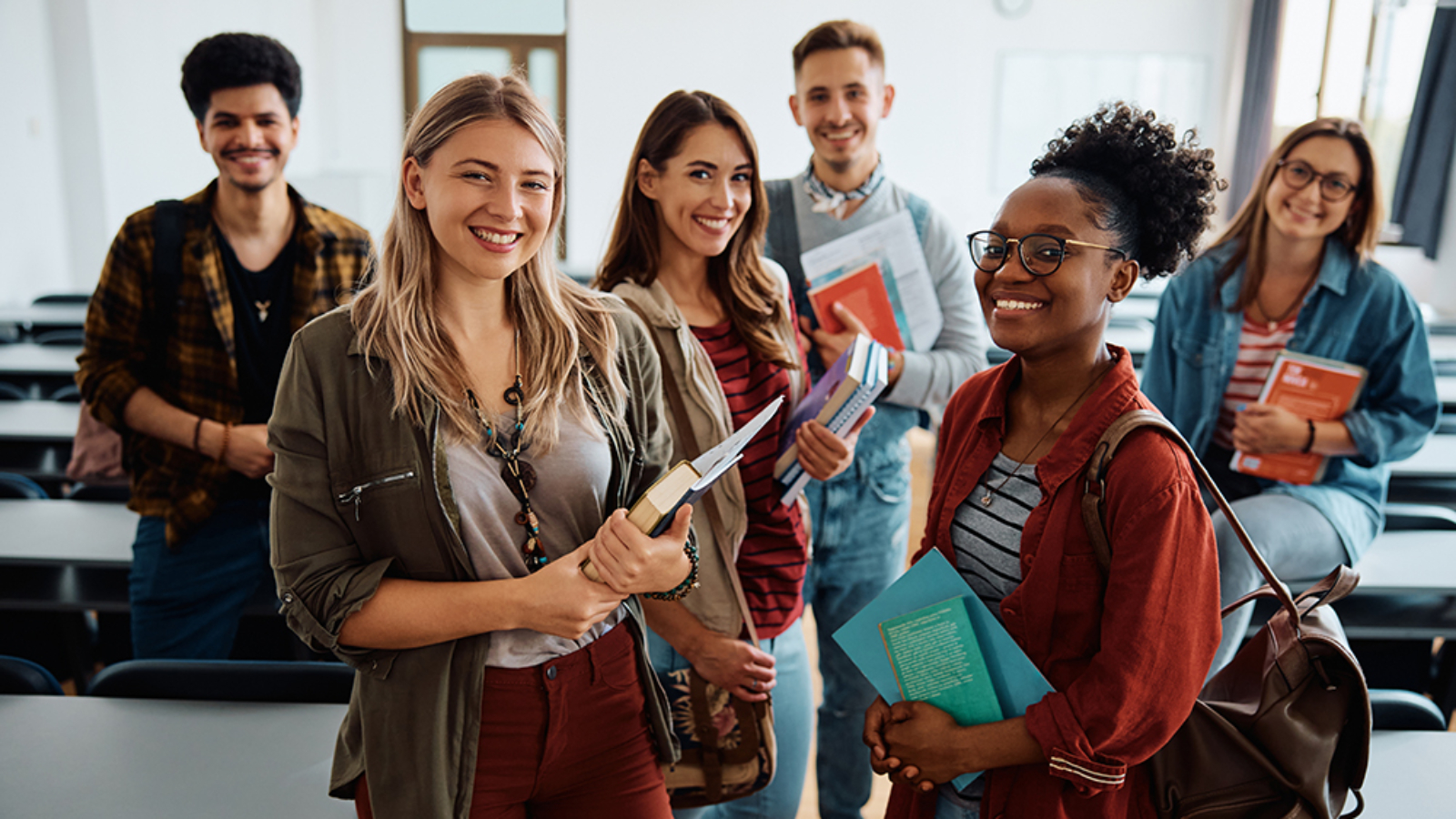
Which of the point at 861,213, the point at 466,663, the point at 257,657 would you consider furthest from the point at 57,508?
the point at 861,213

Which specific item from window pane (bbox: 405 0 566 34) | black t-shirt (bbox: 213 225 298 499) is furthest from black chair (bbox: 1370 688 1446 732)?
window pane (bbox: 405 0 566 34)

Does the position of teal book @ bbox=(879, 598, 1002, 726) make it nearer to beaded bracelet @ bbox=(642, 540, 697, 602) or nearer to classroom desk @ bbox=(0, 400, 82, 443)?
beaded bracelet @ bbox=(642, 540, 697, 602)

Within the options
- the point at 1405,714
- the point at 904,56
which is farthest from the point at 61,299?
the point at 904,56

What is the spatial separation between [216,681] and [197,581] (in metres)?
0.44

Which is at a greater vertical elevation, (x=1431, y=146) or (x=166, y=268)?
(x=1431, y=146)

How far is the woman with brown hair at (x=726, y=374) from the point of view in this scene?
1551 millimetres

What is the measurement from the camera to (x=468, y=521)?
46.5 inches

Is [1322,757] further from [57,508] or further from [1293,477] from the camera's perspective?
[57,508]

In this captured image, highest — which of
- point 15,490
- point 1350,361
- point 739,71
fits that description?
point 739,71

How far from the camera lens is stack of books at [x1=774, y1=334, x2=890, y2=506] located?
1508 mm

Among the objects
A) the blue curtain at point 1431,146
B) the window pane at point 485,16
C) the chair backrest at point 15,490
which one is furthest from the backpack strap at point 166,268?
the window pane at point 485,16

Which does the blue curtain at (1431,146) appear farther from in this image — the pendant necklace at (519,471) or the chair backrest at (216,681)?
the chair backrest at (216,681)

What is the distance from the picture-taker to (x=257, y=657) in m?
2.58

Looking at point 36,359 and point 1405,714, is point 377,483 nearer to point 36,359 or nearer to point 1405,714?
point 1405,714
